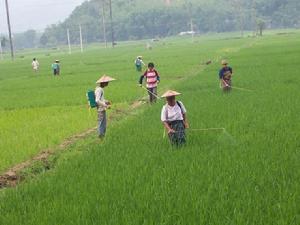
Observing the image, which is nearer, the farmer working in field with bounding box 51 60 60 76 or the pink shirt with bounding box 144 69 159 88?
the pink shirt with bounding box 144 69 159 88

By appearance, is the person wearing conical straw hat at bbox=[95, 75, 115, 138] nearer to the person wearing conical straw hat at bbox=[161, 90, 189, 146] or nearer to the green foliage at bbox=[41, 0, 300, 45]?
the person wearing conical straw hat at bbox=[161, 90, 189, 146]

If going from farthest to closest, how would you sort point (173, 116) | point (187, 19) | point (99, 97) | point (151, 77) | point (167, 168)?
point (187, 19) → point (151, 77) → point (99, 97) → point (173, 116) → point (167, 168)

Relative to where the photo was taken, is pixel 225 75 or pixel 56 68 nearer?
pixel 225 75

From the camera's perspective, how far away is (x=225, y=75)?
1455cm

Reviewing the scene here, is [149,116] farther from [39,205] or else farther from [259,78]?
[259,78]

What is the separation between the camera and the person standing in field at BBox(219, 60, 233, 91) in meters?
14.4

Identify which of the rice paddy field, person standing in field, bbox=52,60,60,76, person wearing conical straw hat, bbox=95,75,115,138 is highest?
person wearing conical straw hat, bbox=95,75,115,138

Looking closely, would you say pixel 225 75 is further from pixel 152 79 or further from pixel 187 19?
pixel 187 19

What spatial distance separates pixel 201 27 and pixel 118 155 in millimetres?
112095

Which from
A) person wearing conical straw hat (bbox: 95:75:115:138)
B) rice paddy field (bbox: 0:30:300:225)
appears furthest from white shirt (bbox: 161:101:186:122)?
person wearing conical straw hat (bbox: 95:75:115:138)

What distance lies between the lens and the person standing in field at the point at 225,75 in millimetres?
14422

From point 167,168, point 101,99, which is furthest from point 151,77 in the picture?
point 167,168

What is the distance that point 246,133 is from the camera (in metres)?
8.79

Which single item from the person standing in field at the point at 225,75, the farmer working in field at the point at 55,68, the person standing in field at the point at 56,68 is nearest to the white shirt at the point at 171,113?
the person standing in field at the point at 225,75
